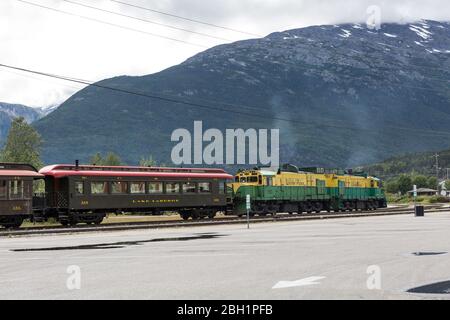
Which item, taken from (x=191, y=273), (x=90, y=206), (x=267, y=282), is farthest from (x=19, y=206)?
(x=267, y=282)

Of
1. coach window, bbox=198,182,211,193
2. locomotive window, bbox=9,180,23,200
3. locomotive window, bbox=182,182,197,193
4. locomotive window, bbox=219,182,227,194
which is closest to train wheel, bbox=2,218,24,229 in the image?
locomotive window, bbox=9,180,23,200

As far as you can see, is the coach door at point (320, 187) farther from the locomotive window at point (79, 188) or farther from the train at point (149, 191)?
the locomotive window at point (79, 188)

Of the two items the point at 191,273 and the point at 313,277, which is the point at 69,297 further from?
the point at 313,277

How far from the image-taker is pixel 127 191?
41.9 metres

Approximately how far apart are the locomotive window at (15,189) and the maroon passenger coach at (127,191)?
9.59 feet

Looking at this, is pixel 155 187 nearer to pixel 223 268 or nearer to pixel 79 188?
pixel 79 188

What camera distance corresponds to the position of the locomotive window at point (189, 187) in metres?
45.7

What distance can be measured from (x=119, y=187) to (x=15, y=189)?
287 inches

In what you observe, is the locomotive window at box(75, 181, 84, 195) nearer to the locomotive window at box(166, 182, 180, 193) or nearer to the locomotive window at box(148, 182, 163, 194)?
the locomotive window at box(148, 182, 163, 194)

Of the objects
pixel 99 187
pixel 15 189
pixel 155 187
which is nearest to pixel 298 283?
pixel 15 189

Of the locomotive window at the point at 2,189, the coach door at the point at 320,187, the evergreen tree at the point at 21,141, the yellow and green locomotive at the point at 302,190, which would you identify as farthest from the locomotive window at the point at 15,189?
the evergreen tree at the point at 21,141

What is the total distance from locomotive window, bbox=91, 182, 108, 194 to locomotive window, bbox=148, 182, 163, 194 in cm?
364
